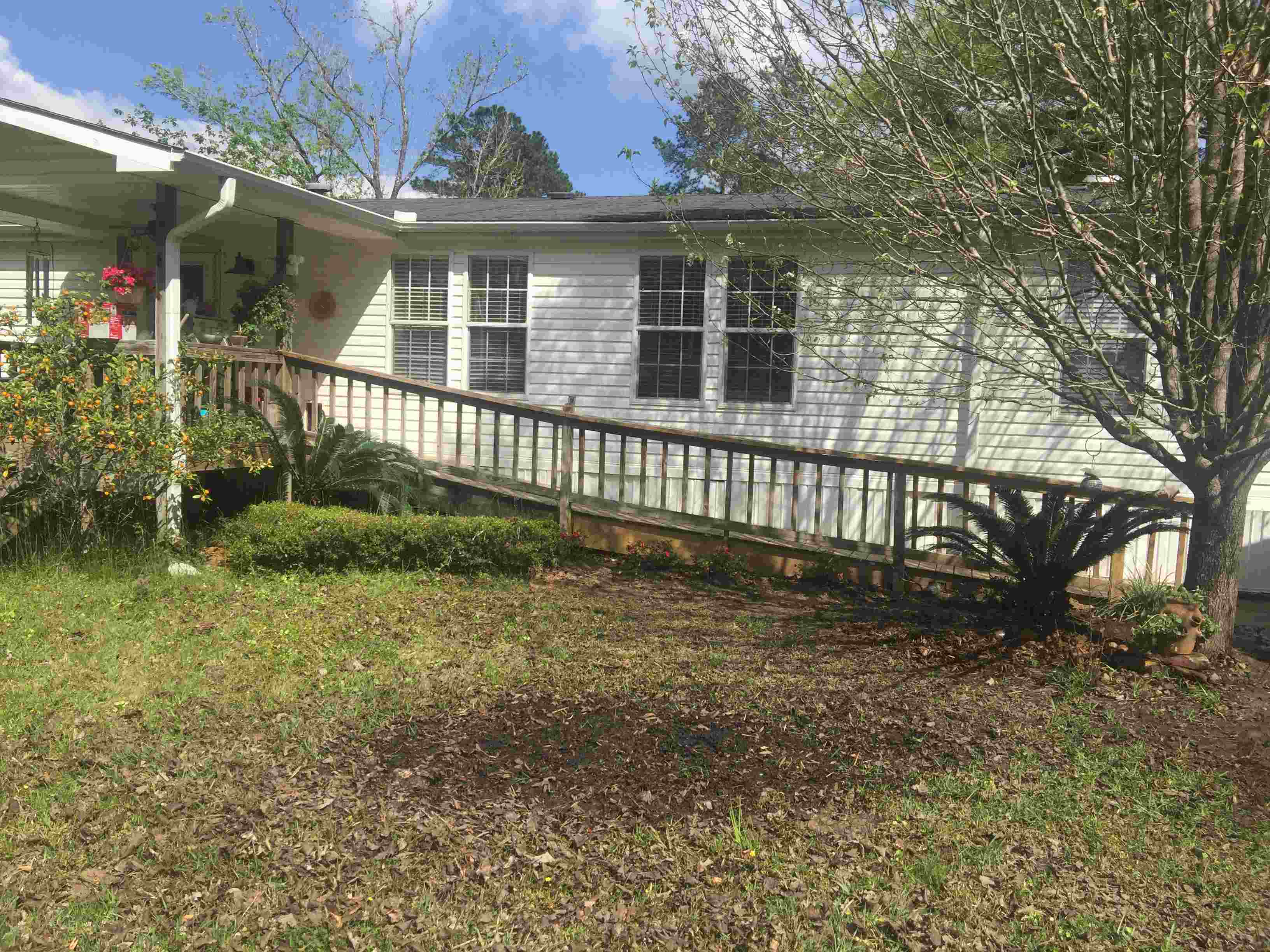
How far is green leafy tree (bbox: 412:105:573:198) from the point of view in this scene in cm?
3055

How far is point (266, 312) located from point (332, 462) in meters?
2.29

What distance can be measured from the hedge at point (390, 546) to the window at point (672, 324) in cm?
348

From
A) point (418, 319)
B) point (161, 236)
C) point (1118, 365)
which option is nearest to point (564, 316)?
point (418, 319)

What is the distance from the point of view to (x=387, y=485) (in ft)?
28.7

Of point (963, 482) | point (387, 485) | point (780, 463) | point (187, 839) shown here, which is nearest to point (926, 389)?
point (780, 463)

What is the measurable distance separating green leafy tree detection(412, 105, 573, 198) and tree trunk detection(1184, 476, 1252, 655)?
68.5ft

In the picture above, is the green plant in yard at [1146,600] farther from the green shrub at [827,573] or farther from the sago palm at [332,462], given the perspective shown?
the sago palm at [332,462]

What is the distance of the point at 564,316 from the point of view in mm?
10867

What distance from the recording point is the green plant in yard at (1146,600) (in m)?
5.75

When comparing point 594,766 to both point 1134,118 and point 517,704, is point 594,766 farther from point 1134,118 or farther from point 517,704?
point 1134,118

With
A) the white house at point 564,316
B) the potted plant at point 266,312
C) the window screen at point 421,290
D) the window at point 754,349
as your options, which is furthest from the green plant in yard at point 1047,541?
the potted plant at point 266,312

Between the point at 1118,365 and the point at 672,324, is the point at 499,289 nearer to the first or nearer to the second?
the point at 672,324

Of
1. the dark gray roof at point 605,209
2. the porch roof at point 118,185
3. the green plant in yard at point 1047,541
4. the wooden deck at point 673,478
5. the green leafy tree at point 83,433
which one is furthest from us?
the dark gray roof at point 605,209

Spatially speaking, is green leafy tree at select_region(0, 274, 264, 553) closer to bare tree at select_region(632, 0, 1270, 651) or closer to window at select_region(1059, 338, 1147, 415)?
bare tree at select_region(632, 0, 1270, 651)
